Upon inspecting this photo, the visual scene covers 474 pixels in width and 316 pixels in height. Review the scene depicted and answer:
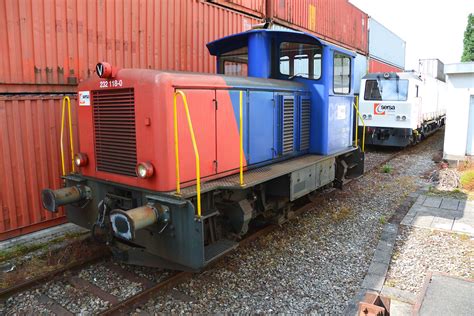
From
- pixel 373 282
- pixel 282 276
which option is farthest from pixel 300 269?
pixel 373 282

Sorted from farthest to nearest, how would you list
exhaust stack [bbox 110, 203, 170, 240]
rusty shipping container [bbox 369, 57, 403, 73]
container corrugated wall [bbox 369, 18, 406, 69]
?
container corrugated wall [bbox 369, 18, 406, 69], rusty shipping container [bbox 369, 57, 403, 73], exhaust stack [bbox 110, 203, 170, 240]

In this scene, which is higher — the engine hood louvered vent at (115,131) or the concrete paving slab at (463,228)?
the engine hood louvered vent at (115,131)

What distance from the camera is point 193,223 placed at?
11.8 feet

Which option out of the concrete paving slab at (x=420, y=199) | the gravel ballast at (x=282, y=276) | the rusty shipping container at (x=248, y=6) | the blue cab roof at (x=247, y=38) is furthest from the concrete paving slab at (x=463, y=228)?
the rusty shipping container at (x=248, y=6)

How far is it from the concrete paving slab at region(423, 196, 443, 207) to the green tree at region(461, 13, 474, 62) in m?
36.8

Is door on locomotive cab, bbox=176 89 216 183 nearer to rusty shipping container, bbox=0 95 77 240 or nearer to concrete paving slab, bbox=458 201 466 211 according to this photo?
rusty shipping container, bbox=0 95 77 240

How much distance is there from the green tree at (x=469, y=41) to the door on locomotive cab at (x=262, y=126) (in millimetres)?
40125

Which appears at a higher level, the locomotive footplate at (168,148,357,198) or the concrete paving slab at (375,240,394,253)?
the locomotive footplate at (168,148,357,198)

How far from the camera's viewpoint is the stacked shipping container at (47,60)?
5152 millimetres

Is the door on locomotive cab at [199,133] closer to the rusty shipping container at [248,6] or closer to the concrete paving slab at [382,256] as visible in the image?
the concrete paving slab at [382,256]

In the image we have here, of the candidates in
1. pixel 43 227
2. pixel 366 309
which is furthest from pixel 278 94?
pixel 43 227

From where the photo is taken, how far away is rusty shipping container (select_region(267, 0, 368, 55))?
11.4 meters

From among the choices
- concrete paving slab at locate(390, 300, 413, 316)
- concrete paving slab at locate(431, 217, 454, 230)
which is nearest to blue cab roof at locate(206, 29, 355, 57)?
concrete paving slab at locate(431, 217, 454, 230)

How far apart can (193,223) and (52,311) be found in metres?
1.69
